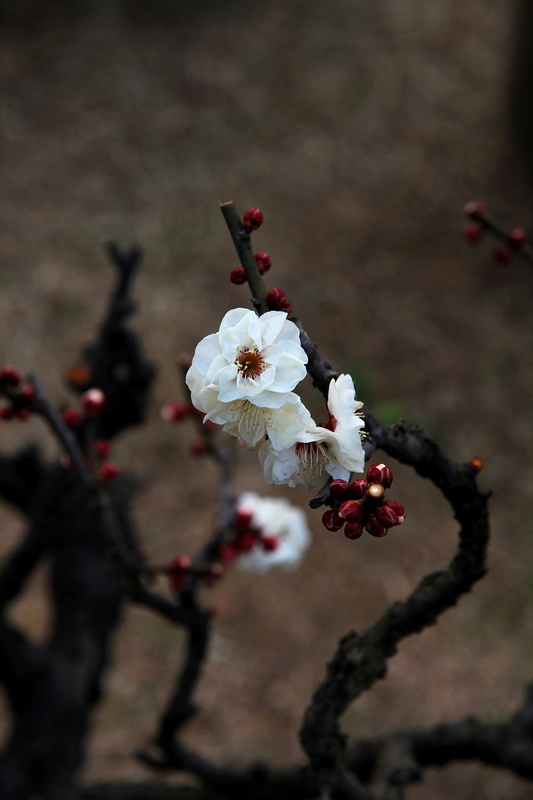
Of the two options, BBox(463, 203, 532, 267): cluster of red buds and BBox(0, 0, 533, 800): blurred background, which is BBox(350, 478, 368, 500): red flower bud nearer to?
BBox(463, 203, 532, 267): cluster of red buds

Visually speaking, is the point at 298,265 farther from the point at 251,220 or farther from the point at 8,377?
the point at 251,220

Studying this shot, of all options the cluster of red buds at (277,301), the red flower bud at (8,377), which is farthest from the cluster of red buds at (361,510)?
the red flower bud at (8,377)

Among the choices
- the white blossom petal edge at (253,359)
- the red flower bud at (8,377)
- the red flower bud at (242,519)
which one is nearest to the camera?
the white blossom petal edge at (253,359)

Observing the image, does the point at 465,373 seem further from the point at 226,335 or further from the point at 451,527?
the point at 226,335

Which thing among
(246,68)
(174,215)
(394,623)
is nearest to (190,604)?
(394,623)

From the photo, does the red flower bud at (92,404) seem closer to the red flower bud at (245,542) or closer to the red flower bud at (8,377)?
the red flower bud at (8,377)

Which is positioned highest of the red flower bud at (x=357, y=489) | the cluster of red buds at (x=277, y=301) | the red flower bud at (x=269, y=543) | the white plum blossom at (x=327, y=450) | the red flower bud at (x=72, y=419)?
the red flower bud at (x=72, y=419)

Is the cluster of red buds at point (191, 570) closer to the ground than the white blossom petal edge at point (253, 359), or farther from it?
farther from it
